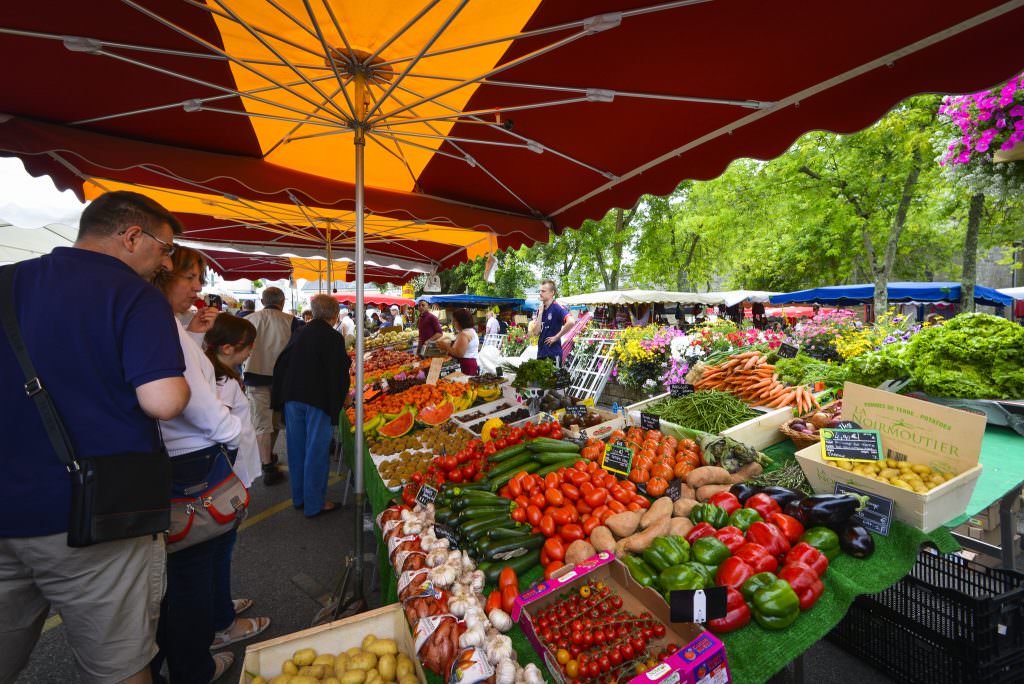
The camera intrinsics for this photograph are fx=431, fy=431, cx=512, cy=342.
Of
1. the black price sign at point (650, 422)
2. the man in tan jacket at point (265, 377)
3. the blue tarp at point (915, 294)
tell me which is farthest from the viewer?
the blue tarp at point (915, 294)

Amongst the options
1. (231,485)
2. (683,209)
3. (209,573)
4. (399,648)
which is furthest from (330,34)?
(683,209)

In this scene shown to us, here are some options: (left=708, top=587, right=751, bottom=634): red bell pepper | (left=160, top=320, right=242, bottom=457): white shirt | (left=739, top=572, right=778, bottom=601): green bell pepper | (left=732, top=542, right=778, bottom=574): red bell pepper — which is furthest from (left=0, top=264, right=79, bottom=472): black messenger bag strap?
(left=732, top=542, right=778, bottom=574): red bell pepper

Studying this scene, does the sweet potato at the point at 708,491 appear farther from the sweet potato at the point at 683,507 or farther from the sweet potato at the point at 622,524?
the sweet potato at the point at 622,524

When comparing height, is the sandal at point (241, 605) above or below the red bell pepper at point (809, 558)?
below

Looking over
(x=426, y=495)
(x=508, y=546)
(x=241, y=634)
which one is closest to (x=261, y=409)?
(x=241, y=634)

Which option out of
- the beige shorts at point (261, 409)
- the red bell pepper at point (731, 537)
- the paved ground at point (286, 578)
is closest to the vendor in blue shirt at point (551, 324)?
the paved ground at point (286, 578)

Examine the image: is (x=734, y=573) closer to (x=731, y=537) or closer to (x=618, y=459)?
(x=731, y=537)

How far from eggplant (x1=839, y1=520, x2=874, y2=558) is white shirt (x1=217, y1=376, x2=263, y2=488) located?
9.80ft

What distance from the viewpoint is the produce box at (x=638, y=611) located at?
51.7 inches

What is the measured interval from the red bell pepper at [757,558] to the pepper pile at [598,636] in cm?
49

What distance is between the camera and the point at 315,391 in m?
4.21

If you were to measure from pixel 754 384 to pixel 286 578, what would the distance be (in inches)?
169

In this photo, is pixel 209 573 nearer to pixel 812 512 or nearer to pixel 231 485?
pixel 231 485

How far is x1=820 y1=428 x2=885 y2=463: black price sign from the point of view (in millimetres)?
2273
